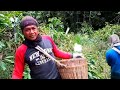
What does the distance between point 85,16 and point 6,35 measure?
4.32 metres

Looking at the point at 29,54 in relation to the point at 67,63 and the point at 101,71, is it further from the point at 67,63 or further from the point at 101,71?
the point at 101,71

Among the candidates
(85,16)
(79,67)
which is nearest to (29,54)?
(79,67)

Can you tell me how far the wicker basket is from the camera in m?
1.48

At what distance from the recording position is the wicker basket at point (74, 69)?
4.85 ft

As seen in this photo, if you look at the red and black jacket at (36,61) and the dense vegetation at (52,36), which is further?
→ the dense vegetation at (52,36)

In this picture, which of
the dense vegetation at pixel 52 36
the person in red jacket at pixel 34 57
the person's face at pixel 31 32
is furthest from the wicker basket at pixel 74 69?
the dense vegetation at pixel 52 36

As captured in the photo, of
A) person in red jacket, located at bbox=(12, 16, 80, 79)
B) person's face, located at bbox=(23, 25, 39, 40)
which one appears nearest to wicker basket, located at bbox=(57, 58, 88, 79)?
person in red jacket, located at bbox=(12, 16, 80, 79)

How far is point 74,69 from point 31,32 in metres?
0.27

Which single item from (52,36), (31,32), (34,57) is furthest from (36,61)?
(52,36)

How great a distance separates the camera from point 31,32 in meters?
1.46

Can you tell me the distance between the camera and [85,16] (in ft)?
24.6

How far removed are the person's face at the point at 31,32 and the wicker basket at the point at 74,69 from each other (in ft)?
0.66

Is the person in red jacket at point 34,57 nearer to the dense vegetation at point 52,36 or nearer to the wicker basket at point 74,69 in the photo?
the wicker basket at point 74,69
